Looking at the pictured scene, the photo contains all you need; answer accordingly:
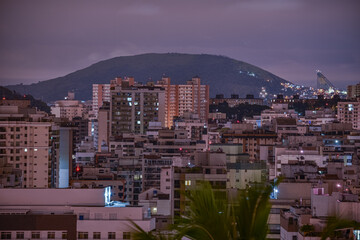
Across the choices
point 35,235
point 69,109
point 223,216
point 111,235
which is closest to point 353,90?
point 69,109

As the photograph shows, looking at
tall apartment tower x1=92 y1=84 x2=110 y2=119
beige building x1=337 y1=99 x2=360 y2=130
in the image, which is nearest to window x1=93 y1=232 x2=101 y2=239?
beige building x1=337 y1=99 x2=360 y2=130

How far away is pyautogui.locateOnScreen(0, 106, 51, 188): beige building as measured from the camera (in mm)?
27359

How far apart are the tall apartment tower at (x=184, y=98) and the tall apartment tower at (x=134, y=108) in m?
12.0

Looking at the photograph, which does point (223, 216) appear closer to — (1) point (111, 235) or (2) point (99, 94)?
(1) point (111, 235)

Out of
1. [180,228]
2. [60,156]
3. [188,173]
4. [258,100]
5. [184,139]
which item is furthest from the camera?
[258,100]

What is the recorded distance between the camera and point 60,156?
33875 mm

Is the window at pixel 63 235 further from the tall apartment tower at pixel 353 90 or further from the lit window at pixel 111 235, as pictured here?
the tall apartment tower at pixel 353 90

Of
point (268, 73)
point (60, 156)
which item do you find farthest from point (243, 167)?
point (268, 73)

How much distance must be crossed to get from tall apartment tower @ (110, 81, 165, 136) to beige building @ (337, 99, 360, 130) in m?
14.0

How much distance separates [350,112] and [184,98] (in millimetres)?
18609

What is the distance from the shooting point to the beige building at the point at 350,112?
2406 inches

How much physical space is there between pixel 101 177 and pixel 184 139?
412 inches

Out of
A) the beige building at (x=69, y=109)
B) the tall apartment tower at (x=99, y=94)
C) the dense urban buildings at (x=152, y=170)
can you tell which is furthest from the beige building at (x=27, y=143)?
the tall apartment tower at (x=99, y=94)

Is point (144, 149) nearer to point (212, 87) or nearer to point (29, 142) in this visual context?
point (29, 142)
